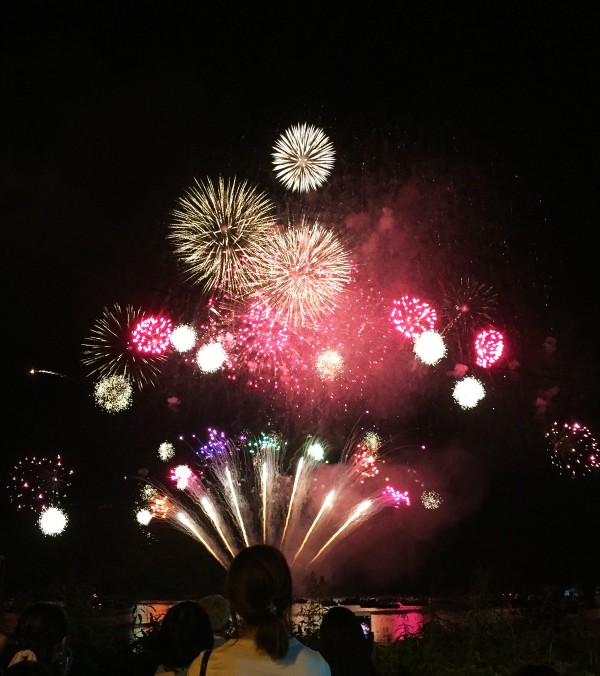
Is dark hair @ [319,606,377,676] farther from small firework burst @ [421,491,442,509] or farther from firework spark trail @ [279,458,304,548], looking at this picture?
small firework burst @ [421,491,442,509]

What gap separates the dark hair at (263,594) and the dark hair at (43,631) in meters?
1.94

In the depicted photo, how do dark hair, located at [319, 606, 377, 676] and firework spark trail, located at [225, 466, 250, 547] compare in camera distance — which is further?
firework spark trail, located at [225, 466, 250, 547]

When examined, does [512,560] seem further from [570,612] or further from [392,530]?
[570,612]

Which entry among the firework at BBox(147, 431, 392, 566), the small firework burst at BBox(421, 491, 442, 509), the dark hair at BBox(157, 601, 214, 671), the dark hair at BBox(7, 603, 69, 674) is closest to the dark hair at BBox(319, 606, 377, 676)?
the dark hair at BBox(157, 601, 214, 671)

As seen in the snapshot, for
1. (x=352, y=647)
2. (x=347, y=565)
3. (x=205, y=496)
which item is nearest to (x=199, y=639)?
(x=352, y=647)

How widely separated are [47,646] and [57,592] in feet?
20.6

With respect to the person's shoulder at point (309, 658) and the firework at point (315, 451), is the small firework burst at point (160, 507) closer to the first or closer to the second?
the firework at point (315, 451)

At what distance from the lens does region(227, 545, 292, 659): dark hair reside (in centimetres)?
281

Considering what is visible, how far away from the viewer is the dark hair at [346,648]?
433cm

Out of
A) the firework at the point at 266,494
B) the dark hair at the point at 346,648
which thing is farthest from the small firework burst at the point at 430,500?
the dark hair at the point at 346,648

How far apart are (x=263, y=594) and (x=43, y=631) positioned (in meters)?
2.12

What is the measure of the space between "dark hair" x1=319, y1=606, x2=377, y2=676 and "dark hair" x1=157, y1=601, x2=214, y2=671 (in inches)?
32.4

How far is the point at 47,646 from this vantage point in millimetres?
4348

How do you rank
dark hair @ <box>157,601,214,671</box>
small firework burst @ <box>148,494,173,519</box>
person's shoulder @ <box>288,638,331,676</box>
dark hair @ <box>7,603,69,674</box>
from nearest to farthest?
person's shoulder @ <box>288,638,331,676</box>, dark hair @ <box>157,601,214,671</box>, dark hair @ <box>7,603,69,674</box>, small firework burst @ <box>148,494,173,519</box>
